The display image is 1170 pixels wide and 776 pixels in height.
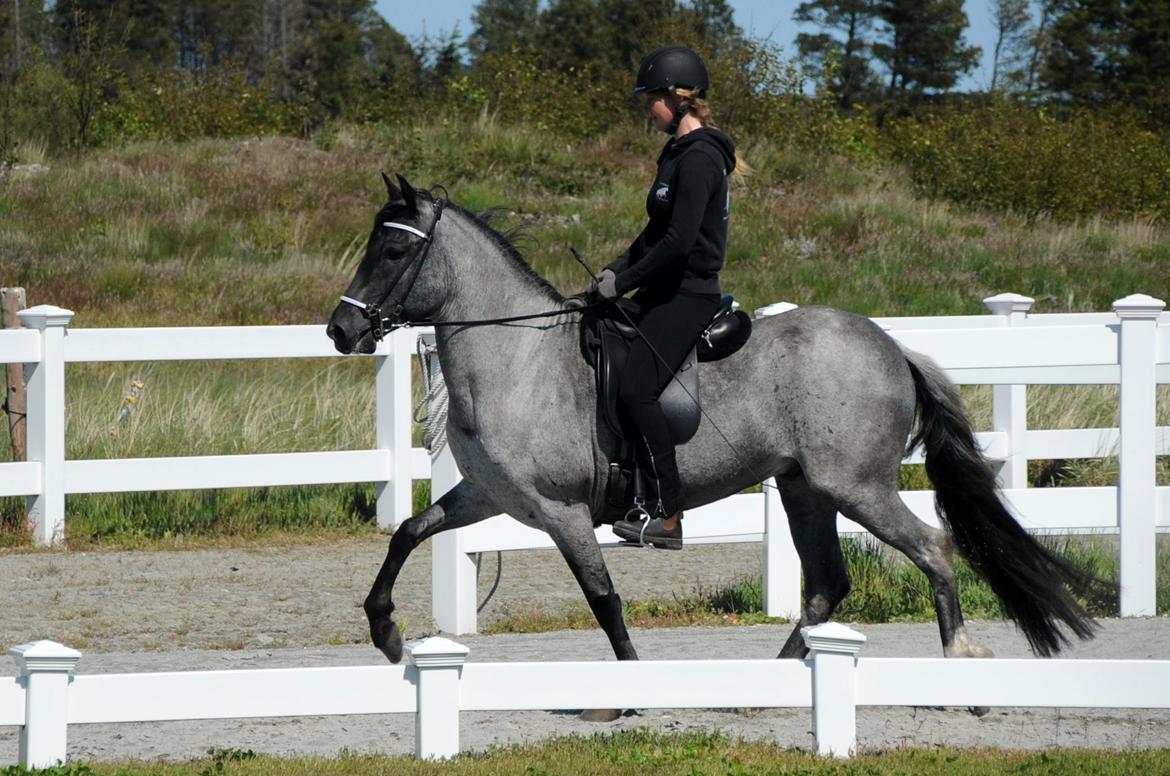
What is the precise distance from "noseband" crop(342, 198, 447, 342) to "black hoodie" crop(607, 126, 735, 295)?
2.69ft

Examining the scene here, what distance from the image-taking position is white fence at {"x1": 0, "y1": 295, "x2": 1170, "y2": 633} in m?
9.04

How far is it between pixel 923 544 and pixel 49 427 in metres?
6.89

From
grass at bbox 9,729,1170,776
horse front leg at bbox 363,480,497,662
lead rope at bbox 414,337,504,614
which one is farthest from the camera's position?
lead rope at bbox 414,337,504,614

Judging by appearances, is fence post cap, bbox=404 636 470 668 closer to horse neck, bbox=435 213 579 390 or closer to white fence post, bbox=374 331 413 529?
horse neck, bbox=435 213 579 390

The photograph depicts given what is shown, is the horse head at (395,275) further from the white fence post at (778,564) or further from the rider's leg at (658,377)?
the white fence post at (778,564)

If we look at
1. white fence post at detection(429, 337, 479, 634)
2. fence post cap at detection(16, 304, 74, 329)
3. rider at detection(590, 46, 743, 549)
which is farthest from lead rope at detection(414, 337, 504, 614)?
fence post cap at detection(16, 304, 74, 329)

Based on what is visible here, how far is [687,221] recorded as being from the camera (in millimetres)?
6730

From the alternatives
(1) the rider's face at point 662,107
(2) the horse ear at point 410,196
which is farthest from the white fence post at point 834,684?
(2) the horse ear at point 410,196

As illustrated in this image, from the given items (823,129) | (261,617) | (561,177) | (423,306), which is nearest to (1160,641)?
(423,306)

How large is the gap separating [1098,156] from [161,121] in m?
18.2

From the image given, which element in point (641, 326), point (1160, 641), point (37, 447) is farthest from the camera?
point (37, 447)

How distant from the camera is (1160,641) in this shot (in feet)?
26.9

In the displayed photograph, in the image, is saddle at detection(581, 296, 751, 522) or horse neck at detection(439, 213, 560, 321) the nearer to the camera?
saddle at detection(581, 296, 751, 522)

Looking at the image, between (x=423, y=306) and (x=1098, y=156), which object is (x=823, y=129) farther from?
(x=423, y=306)
